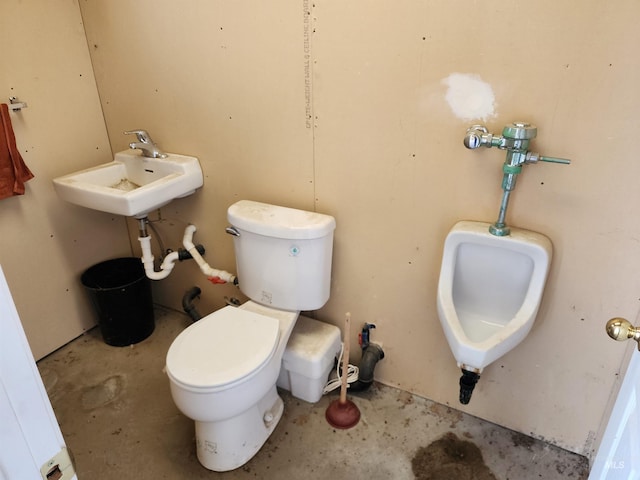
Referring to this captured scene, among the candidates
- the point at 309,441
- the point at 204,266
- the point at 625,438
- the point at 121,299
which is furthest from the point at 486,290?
the point at 121,299

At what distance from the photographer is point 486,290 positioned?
57.3 inches

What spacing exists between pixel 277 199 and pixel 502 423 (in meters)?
1.24

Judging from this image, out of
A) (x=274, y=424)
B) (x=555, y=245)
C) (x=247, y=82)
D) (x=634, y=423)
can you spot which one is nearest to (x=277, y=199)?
(x=247, y=82)

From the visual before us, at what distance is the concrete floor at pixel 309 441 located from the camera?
151 cm

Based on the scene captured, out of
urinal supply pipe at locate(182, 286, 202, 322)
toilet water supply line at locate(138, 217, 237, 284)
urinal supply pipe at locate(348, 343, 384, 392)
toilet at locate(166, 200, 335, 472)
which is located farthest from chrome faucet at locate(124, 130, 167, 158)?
urinal supply pipe at locate(348, 343, 384, 392)

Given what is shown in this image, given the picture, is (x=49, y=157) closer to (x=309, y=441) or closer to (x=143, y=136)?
(x=143, y=136)

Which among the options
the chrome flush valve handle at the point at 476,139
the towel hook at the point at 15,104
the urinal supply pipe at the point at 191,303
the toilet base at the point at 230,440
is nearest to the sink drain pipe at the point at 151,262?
the urinal supply pipe at the point at 191,303

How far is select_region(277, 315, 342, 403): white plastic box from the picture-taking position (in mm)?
1700

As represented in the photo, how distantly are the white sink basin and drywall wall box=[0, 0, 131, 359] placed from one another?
0.48 feet

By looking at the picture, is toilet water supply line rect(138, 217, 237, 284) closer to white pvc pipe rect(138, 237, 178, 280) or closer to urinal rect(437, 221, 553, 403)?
white pvc pipe rect(138, 237, 178, 280)

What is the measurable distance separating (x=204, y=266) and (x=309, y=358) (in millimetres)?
647

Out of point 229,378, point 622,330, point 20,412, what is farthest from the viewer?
point 229,378

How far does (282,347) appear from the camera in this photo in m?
1.57

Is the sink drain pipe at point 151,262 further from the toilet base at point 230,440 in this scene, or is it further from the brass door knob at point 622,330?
the brass door knob at point 622,330
